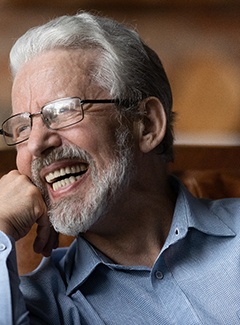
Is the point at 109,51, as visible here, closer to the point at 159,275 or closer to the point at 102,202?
the point at 102,202

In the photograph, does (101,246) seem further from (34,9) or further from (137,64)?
(34,9)

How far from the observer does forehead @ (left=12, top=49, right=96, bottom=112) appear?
156cm

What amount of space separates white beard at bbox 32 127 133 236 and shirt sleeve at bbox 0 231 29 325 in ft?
0.46

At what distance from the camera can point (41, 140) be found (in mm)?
1523

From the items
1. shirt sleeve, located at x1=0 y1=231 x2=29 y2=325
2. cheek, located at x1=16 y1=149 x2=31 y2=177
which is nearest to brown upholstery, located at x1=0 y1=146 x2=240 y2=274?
cheek, located at x1=16 y1=149 x2=31 y2=177

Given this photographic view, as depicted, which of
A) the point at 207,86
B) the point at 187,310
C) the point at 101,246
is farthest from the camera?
the point at 207,86

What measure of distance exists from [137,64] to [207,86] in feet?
2.89

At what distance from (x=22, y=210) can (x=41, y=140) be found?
157 mm

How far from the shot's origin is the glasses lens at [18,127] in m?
1.60

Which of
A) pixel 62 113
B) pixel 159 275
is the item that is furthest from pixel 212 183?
pixel 62 113

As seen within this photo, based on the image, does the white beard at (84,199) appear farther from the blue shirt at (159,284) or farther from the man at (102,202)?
the blue shirt at (159,284)

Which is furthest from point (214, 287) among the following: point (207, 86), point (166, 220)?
point (207, 86)

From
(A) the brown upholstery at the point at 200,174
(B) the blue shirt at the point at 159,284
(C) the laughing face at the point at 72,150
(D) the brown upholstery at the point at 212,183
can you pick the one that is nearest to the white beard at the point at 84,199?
(C) the laughing face at the point at 72,150

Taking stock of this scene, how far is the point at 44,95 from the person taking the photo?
1.56 m
